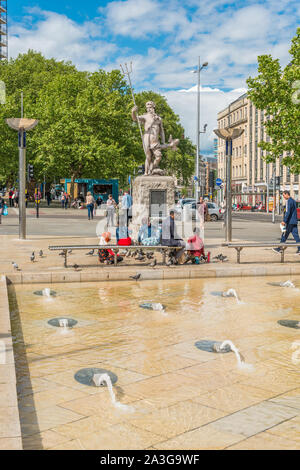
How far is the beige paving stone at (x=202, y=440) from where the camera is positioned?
3498 mm

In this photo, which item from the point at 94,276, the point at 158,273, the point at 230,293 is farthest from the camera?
the point at 158,273

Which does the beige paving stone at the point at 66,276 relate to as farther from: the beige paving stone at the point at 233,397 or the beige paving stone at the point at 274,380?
the beige paving stone at the point at 233,397

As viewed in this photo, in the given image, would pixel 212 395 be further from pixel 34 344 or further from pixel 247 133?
pixel 247 133

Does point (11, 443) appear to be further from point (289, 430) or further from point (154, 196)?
point (154, 196)

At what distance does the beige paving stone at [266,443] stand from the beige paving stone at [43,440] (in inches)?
45.6

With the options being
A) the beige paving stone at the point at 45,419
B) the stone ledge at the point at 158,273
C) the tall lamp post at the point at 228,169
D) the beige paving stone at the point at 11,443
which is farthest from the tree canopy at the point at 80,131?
the beige paving stone at the point at 11,443

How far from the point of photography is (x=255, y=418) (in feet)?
13.1

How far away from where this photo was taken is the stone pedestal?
16.1 metres

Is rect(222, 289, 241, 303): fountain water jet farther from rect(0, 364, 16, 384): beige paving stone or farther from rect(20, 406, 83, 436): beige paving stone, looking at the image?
rect(20, 406, 83, 436): beige paving stone

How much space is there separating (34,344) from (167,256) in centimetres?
741

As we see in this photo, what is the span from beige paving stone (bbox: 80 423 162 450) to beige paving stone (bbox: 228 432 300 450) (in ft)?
1.87

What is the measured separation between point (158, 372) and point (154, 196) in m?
11.4

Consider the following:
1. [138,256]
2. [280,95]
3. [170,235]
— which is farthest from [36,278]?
[280,95]

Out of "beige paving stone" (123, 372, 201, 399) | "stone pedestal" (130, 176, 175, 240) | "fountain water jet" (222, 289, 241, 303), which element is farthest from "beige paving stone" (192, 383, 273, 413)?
"stone pedestal" (130, 176, 175, 240)
